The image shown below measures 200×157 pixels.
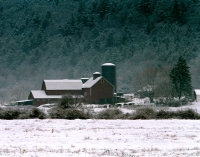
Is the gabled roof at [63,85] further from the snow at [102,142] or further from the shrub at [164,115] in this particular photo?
the snow at [102,142]

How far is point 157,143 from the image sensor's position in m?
26.6

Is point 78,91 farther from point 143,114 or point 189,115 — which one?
point 189,115

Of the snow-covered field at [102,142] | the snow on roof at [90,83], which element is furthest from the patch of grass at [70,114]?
the snow on roof at [90,83]

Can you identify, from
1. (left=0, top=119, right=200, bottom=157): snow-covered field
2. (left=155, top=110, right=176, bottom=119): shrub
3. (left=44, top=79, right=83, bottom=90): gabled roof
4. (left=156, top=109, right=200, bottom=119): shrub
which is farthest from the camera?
(left=44, top=79, right=83, bottom=90): gabled roof

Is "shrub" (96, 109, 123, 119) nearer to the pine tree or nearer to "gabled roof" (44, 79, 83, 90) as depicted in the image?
the pine tree

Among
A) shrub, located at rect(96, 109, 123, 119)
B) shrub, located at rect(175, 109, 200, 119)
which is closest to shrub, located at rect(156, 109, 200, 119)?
shrub, located at rect(175, 109, 200, 119)

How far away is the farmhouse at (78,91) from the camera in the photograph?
5074 inches

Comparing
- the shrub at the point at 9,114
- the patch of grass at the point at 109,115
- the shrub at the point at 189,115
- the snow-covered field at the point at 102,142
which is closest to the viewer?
the snow-covered field at the point at 102,142

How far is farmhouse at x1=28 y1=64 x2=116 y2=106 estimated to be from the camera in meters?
129

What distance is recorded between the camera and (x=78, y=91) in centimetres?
13138

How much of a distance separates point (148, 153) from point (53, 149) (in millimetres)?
4824

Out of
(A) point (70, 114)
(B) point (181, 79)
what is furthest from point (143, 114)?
(B) point (181, 79)

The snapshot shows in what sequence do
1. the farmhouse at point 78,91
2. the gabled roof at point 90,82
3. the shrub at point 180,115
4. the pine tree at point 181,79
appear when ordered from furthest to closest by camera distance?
the gabled roof at point 90,82 → the farmhouse at point 78,91 → the pine tree at point 181,79 → the shrub at point 180,115

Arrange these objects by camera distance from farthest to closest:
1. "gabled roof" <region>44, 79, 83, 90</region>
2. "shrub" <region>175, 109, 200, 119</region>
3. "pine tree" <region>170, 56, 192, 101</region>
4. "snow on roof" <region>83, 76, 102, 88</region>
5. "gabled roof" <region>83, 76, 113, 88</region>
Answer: "gabled roof" <region>44, 79, 83, 90</region> → "snow on roof" <region>83, 76, 102, 88</region> → "gabled roof" <region>83, 76, 113, 88</region> → "pine tree" <region>170, 56, 192, 101</region> → "shrub" <region>175, 109, 200, 119</region>
